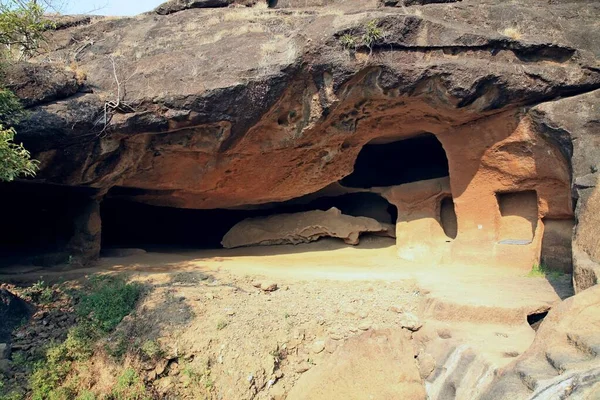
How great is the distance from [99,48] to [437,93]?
5533 mm

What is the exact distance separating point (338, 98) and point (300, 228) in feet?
12.2

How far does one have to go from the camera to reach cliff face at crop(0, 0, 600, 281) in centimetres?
810

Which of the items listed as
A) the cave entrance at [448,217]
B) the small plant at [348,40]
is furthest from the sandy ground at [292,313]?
the small plant at [348,40]

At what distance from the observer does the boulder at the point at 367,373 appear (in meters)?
6.34

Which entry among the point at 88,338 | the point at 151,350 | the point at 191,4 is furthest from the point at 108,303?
the point at 191,4

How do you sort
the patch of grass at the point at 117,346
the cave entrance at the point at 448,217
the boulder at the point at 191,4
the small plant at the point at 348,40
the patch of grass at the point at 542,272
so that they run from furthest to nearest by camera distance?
1. the cave entrance at the point at 448,217
2. the boulder at the point at 191,4
3. the patch of grass at the point at 542,272
4. the small plant at the point at 348,40
5. the patch of grass at the point at 117,346

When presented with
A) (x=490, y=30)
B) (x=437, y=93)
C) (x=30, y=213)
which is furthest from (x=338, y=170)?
(x=30, y=213)

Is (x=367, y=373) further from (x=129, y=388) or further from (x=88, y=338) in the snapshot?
(x=88, y=338)

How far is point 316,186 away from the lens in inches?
430

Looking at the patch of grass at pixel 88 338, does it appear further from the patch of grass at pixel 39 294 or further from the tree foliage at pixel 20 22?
the tree foliage at pixel 20 22

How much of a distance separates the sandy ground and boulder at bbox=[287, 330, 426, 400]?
0.15 meters

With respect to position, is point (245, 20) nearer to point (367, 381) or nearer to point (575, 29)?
point (575, 29)

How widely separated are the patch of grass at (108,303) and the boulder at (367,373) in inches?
101

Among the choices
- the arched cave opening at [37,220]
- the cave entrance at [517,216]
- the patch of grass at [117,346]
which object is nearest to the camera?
the patch of grass at [117,346]
